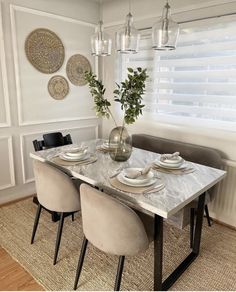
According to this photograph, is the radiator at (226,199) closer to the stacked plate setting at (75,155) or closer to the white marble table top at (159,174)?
the white marble table top at (159,174)

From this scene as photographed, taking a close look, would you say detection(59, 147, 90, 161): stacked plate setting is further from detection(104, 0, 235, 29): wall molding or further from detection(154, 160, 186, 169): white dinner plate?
detection(104, 0, 235, 29): wall molding

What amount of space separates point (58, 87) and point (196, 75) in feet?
5.76

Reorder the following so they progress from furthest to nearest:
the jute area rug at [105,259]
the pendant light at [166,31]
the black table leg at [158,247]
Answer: the jute area rug at [105,259] → the pendant light at [166,31] → the black table leg at [158,247]

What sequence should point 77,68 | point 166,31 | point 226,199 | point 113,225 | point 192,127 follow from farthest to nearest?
point 77,68 < point 192,127 < point 226,199 < point 166,31 < point 113,225

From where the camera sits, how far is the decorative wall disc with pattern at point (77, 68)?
3.23 metres

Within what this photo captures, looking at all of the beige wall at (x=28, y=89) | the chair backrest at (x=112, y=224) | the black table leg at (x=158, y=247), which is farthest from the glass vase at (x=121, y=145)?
the beige wall at (x=28, y=89)

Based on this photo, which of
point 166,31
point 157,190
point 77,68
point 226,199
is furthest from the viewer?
point 77,68

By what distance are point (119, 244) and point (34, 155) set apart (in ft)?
4.00

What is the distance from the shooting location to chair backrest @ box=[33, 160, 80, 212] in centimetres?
181

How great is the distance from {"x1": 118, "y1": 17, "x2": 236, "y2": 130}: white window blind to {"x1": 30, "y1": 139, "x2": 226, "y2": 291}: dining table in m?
0.86

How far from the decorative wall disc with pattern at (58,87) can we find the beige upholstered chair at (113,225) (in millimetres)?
1969

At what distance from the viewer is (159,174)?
6.00 ft

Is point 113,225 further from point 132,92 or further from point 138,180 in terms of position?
point 132,92

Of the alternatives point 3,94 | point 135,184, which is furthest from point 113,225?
point 3,94
